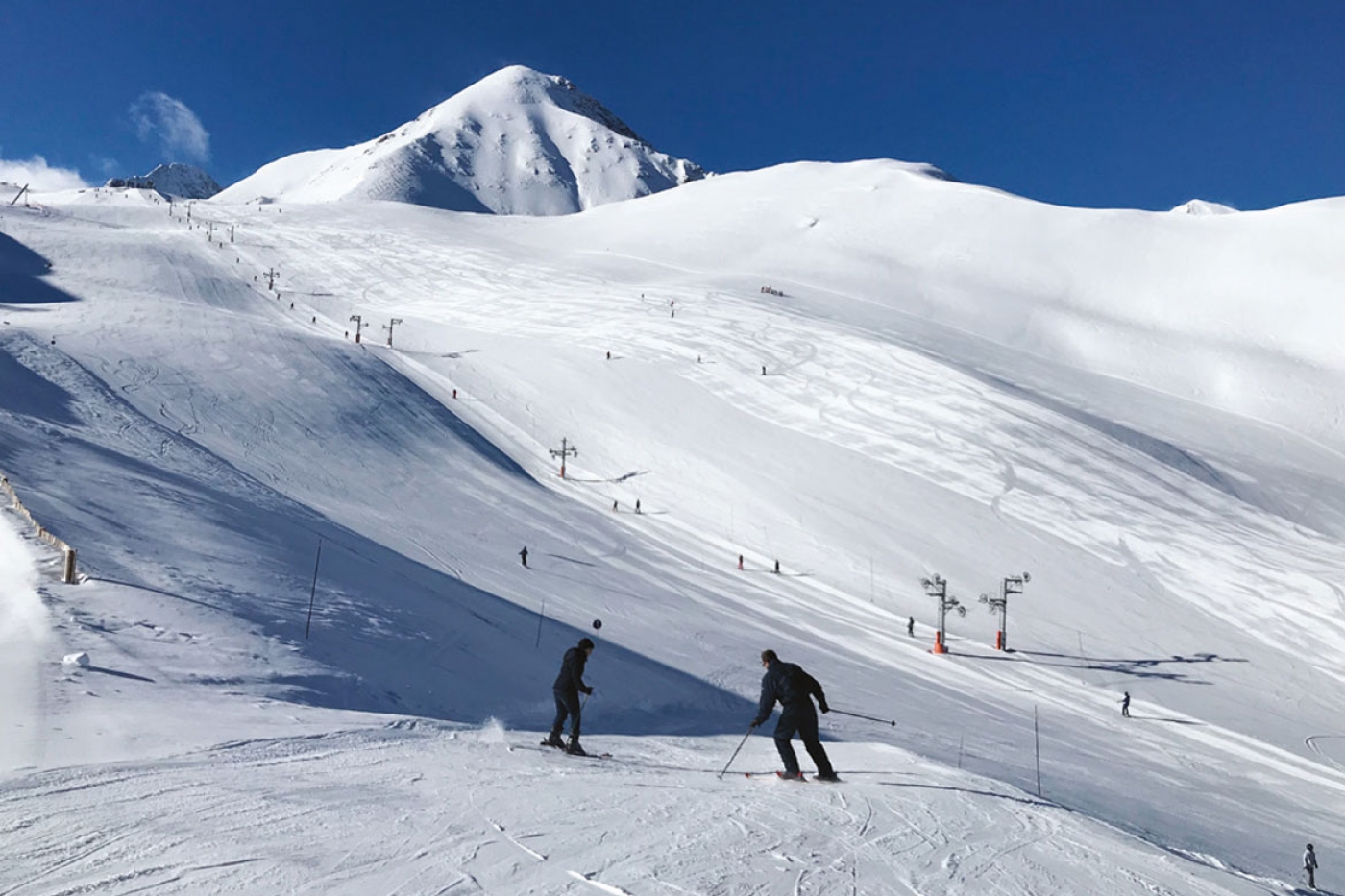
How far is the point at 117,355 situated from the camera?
32.9 meters

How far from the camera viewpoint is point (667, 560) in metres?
26.9

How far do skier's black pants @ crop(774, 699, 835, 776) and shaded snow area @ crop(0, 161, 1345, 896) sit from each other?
0.92ft

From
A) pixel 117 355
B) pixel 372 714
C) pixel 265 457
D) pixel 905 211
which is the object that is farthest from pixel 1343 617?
pixel 905 211

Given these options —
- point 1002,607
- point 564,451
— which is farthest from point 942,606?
point 564,451

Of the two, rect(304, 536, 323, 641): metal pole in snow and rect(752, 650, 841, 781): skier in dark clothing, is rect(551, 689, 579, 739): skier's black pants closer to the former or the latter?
rect(752, 650, 841, 781): skier in dark clothing

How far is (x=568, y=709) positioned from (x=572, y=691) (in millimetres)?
176

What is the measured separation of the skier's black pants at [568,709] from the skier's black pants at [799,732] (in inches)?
78.1

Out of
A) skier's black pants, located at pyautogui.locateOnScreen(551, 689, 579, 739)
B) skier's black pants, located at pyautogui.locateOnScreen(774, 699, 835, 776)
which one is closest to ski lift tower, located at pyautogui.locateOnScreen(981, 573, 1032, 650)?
skier's black pants, located at pyautogui.locateOnScreen(774, 699, 835, 776)

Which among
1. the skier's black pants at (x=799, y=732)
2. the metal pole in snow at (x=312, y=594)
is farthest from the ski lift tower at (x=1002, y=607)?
the skier's black pants at (x=799, y=732)

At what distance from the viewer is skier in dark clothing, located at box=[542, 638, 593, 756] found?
873cm

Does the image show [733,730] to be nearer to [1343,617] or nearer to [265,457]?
[265,457]

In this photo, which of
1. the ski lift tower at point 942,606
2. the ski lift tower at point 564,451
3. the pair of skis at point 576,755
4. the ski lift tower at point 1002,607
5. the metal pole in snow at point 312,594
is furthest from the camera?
the ski lift tower at point 564,451

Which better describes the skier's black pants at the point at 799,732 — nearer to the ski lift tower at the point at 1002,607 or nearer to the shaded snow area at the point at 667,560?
the shaded snow area at the point at 667,560

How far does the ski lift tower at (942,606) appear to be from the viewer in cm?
2343
